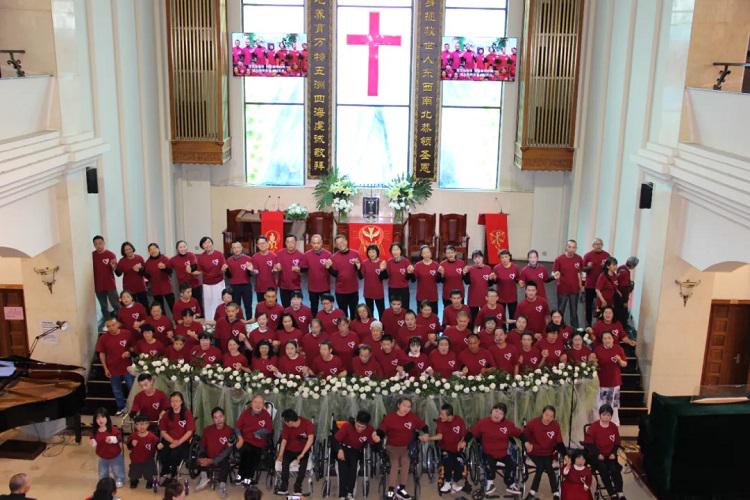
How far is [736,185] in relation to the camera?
9.37 metres

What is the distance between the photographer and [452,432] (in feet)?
32.8

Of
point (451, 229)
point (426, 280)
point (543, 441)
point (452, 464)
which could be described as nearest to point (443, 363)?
point (452, 464)

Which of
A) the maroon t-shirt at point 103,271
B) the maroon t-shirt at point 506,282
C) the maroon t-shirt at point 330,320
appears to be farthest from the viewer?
the maroon t-shirt at point 506,282

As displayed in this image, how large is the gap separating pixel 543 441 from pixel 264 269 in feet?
16.7

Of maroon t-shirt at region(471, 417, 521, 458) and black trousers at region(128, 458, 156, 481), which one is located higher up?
maroon t-shirt at region(471, 417, 521, 458)

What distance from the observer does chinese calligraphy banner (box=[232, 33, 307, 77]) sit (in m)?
16.8

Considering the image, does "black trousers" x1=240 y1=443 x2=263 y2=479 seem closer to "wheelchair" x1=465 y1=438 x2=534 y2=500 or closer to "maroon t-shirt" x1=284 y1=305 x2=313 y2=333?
"maroon t-shirt" x1=284 y1=305 x2=313 y2=333

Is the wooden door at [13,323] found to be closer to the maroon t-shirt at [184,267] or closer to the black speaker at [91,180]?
the black speaker at [91,180]

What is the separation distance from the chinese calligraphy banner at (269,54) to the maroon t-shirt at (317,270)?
18.6 feet

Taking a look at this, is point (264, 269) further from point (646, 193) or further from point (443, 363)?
point (646, 193)

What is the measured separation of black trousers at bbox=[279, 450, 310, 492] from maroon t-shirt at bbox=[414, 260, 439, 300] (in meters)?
3.43

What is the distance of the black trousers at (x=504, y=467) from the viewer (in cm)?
1005

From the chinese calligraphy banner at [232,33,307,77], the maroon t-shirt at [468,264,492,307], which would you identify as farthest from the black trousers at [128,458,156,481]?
the chinese calligraphy banner at [232,33,307,77]

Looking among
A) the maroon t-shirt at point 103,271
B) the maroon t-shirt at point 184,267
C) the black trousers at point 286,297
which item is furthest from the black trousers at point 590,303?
the maroon t-shirt at point 103,271
